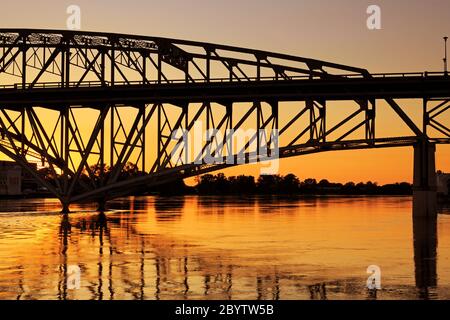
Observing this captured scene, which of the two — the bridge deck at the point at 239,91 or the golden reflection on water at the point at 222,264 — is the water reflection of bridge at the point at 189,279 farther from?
the bridge deck at the point at 239,91

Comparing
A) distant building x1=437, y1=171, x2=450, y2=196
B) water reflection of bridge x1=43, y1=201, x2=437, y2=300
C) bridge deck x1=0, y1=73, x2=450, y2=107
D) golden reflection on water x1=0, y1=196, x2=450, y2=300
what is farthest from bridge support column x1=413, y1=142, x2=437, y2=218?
distant building x1=437, y1=171, x2=450, y2=196

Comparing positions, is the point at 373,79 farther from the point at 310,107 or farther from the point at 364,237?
the point at 364,237

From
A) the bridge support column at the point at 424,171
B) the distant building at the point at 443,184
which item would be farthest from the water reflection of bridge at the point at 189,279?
the distant building at the point at 443,184

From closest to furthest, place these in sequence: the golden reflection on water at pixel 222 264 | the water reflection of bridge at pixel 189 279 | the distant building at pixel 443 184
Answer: the water reflection of bridge at pixel 189 279 < the golden reflection on water at pixel 222 264 < the distant building at pixel 443 184

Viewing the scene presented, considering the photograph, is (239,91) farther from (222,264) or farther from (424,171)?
(222,264)

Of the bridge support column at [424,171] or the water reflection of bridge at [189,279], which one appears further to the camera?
A: the bridge support column at [424,171]

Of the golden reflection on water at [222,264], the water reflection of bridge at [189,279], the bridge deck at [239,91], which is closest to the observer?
the water reflection of bridge at [189,279]

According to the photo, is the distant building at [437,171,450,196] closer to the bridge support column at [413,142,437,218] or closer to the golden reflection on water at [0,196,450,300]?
the bridge support column at [413,142,437,218]

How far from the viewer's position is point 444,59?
218ft

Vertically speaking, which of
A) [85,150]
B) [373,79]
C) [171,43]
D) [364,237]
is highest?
[171,43]

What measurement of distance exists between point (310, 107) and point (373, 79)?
5.32 m

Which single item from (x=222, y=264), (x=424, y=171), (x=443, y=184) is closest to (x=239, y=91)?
(x=424, y=171)

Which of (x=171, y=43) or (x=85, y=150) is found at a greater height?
(x=171, y=43)
